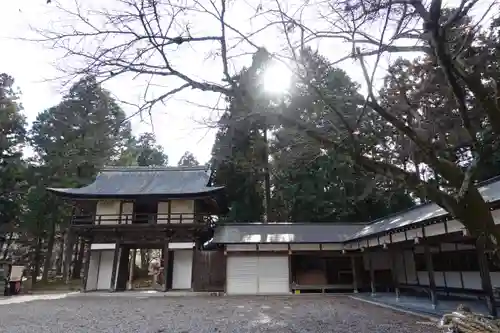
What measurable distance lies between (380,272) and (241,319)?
9.91m

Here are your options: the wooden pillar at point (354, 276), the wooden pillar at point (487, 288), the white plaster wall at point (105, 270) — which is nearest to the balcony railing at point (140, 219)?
the white plaster wall at point (105, 270)

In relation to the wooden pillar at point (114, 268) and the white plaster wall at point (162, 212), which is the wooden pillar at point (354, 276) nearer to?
the white plaster wall at point (162, 212)

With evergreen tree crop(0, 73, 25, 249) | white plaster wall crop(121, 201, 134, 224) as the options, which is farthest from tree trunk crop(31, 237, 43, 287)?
white plaster wall crop(121, 201, 134, 224)

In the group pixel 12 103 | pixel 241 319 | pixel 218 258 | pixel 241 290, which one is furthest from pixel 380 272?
pixel 12 103

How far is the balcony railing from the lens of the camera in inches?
672

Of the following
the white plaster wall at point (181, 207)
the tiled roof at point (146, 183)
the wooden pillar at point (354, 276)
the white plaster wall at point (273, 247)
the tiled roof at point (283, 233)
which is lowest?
the wooden pillar at point (354, 276)

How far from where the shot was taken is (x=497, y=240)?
310 centimetres

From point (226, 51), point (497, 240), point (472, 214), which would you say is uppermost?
point (226, 51)

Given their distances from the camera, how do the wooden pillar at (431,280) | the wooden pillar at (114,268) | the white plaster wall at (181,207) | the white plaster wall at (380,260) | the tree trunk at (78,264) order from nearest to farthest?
the wooden pillar at (431,280) < the white plaster wall at (380,260) < the wooden pillar at (114,268) < the white plaster wall at (181,207) < the tree trunk at (78,264)

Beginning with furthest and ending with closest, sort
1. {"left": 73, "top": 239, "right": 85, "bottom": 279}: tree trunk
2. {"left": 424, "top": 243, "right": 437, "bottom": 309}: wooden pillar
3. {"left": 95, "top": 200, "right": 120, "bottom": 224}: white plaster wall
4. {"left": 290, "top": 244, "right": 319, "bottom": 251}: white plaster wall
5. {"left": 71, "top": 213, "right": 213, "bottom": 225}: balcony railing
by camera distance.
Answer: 1. {"left": 73, "top": 239, "right": 85, "bottom": 279}: tree trunk
2. {"left": 95, "top": 200, "right": 120, "bottom": 224}: white plaster wall
3. {"left": 71, "top": 213, "right": 213, "bottom": 225}: balcony railing
4. {"left": 290, "top": 244, "right": 319, "bottom": 251}: white plaster wall
5. {"left": 424, "top": 243, "right": 437, "bottom": 309}: wooden pillar

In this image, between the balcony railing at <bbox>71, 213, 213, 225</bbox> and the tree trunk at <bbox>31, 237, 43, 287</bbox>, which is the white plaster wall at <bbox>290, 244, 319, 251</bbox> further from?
the tree trunk at <bbox>31, 237, 43, 287</bbox>

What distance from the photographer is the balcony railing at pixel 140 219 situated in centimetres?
1708

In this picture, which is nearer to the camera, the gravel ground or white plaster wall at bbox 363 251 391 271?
the gravel ground

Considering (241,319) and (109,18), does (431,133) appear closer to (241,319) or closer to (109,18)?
(109,18)
